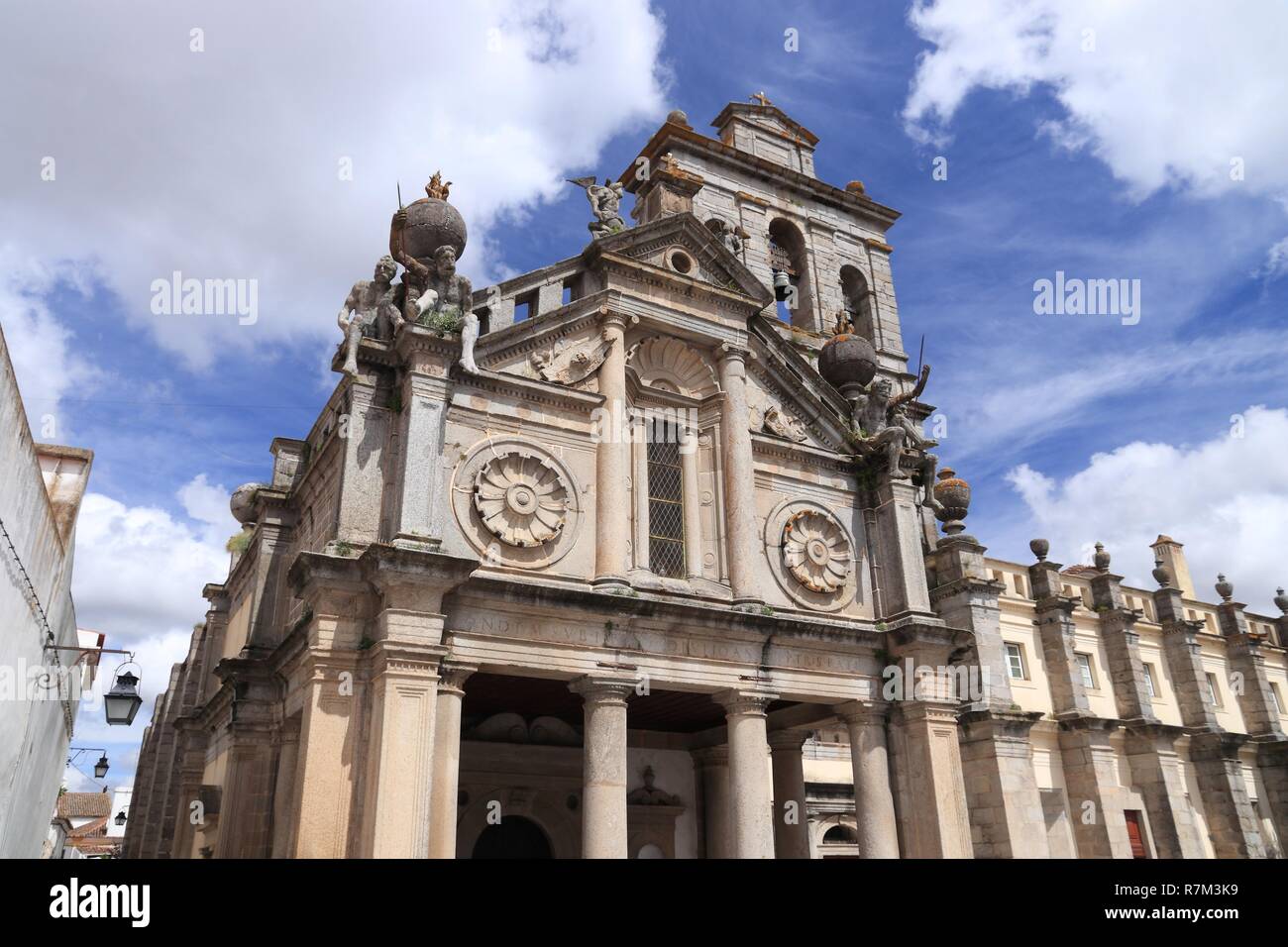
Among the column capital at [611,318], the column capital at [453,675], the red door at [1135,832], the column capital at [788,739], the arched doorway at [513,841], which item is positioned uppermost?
the column capital at [611,318]

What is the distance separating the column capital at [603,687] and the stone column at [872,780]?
4.76m

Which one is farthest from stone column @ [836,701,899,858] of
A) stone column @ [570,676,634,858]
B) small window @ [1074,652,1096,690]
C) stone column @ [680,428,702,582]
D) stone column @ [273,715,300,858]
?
small window @ [1074,652,1096,690]

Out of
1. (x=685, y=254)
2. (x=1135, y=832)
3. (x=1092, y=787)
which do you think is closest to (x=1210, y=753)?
(x=1135, y=832)

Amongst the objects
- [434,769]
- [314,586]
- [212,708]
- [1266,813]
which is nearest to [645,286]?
[314,586]

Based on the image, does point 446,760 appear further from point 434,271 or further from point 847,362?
point 847,362

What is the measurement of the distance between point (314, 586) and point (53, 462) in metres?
5.81

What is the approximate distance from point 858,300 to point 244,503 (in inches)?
795

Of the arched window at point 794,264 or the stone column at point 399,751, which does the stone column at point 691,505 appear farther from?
the arched window at point 794,264

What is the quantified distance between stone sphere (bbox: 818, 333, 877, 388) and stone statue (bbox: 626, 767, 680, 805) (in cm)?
939

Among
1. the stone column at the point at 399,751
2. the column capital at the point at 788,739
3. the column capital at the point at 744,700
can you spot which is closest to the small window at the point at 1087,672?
the column capital at the point at 788,739

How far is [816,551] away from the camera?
60.1 feet

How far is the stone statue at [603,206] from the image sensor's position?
723 inches
